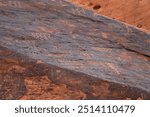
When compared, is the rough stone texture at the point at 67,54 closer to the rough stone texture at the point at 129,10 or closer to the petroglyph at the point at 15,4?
the petroglyph at the point at 15,4

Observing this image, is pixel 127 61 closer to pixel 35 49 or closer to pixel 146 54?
pixel 146 54

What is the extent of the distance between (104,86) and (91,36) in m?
1.07

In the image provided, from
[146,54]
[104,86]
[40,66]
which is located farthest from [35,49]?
[146,54]

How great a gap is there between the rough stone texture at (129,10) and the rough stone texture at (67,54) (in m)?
2.95

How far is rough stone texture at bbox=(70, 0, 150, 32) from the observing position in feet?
25.2

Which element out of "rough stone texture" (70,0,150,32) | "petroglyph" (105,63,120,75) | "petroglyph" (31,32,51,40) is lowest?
"rough stone texture" (70,0,150,32)

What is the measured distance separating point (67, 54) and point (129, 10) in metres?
4.57

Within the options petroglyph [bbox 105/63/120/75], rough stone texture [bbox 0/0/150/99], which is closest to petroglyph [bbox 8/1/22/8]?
rough stone texture [bbox 0/0/150/99]

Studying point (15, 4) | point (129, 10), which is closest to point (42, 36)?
point (15, 4)

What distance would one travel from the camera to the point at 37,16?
165 inches

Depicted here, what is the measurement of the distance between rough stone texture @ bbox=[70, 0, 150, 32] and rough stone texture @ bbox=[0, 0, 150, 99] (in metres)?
2.95

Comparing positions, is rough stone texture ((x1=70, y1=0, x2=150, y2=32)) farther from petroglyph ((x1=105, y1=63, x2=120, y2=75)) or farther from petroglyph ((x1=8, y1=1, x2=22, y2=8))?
petroglyph ((x1=105, y1=63, x2=120, y2=75))

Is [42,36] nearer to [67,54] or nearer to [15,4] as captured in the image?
[67,54]

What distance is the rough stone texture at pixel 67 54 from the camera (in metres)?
3.17
